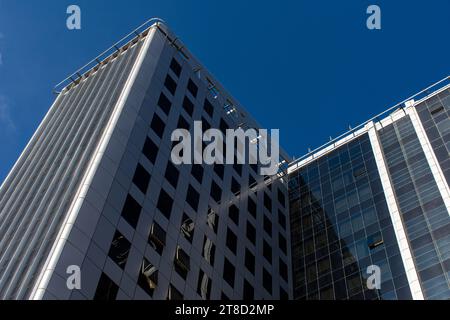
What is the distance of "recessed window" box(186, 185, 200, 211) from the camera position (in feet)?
163

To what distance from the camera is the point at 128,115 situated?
1941 inches

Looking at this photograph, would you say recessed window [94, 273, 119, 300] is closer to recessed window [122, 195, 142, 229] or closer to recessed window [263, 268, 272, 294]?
recessed window [122, 195, 142, 229]

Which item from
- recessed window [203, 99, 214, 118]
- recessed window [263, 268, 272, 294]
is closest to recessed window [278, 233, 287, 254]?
recessed window [263, 268, 272, 294]

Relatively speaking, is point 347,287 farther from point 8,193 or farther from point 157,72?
point 8,193

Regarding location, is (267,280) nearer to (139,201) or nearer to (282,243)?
(282,243)

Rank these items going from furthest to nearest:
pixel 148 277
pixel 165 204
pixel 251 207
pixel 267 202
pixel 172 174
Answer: pixel 267 202, pixel 251 207, pixel 172 174, pixel 165 204, pixel 148 277

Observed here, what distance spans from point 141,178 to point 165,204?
2559 mm

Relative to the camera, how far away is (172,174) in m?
49.5

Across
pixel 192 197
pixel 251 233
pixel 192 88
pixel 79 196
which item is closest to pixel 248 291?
pixel 251 233

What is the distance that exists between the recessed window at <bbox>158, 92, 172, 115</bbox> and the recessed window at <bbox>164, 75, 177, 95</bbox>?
6.01ft

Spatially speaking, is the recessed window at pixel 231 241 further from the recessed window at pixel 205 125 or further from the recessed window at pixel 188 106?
the recessed window at pixel 188 106

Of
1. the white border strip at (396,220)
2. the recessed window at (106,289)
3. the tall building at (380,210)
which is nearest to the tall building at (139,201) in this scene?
the recessed window at (106,289)

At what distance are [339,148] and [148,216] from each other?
101ft

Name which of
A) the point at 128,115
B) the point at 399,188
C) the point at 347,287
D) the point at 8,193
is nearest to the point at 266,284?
the point at 347,287
